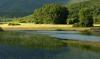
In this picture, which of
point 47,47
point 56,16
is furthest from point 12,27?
point 47,47

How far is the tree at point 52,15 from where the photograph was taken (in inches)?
5285

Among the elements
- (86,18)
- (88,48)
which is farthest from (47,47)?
(86,18)

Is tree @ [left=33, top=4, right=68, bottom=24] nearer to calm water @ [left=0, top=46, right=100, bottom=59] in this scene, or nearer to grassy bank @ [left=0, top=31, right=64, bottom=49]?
grassy bank @ [left=0, top=31, right=64, bottom=49]

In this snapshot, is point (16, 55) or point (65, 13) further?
point (65, 13)

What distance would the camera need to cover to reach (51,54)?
49250mm

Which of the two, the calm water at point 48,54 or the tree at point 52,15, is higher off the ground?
the tree at point 52,15

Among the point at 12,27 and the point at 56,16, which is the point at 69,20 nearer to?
the point at 56,16

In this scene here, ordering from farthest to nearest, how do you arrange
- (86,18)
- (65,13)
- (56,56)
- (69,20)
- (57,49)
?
(65,13), (69,20), (86,18), (57,49), (56,56)

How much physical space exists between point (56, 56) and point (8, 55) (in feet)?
23.5

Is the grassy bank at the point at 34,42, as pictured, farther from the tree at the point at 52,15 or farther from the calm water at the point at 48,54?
the tree at the point at 52,15

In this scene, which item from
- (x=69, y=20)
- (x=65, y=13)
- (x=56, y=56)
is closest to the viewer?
(x=56, y=56)

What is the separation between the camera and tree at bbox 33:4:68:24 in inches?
5285

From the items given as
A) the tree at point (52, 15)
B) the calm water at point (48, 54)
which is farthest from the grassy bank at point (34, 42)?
the tree at point (52, 15)

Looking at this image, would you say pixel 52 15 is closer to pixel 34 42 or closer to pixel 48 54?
pixel 34 42
